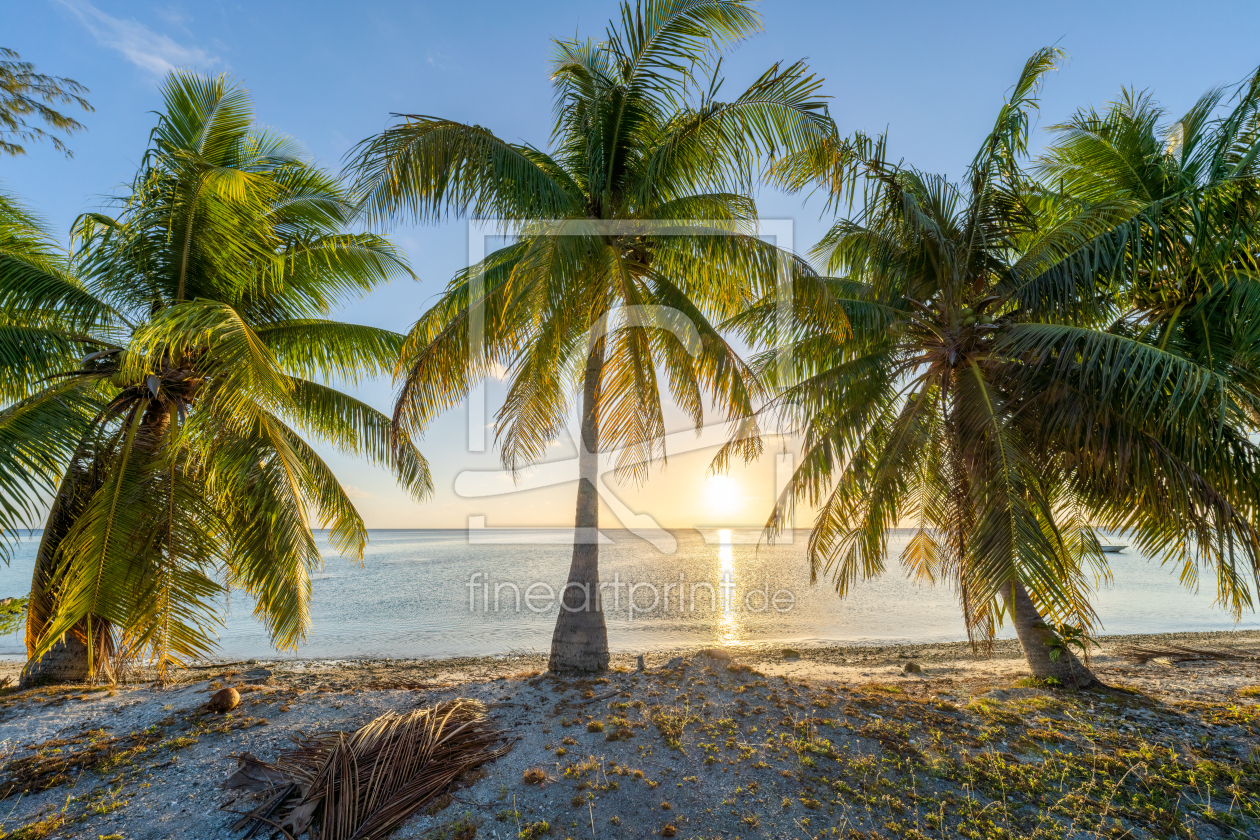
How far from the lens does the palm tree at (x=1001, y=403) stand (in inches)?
215

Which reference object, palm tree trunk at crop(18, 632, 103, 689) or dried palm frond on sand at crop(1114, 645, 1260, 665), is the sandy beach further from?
dried palm frond on sand at crop(1114, 645, 1260, 665)

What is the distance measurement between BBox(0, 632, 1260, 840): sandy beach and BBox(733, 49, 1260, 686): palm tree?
46.3 inches

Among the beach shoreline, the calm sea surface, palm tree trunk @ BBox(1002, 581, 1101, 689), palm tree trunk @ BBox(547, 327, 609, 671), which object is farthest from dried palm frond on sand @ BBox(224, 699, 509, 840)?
palm tree trunk @ BBox(1002, 581, 1101, 689)

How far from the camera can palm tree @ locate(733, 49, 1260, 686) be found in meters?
5.46

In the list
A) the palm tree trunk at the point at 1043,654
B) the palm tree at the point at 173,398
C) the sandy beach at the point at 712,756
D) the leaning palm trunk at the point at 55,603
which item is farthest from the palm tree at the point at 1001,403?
the leaning palm trunk at the point at 55,603

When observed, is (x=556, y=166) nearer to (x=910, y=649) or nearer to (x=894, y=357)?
(x=894, y=357)

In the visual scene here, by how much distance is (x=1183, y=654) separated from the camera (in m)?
10.3

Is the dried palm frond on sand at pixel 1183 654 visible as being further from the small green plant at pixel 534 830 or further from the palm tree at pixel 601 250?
the small green plant at pixel 534 830

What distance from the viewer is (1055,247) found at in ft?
21.9

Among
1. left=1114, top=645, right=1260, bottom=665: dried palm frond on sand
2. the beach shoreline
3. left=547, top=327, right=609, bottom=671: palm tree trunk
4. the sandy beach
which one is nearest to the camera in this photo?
the sandy beach

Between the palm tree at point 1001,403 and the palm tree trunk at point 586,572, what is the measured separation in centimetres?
253

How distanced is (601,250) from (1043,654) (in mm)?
7498

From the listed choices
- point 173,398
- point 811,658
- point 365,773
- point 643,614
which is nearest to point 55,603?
point 173,398

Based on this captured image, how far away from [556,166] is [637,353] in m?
2.64
